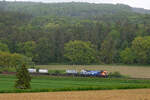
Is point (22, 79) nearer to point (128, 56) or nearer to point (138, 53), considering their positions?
point (128, 56)

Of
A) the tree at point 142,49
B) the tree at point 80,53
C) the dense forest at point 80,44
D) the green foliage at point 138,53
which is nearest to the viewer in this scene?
the tree at point 142,49

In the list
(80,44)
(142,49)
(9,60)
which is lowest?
(9,60)

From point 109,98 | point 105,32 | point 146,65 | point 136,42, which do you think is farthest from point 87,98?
point 105,32

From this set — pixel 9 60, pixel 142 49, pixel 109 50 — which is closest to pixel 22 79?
pixel 9 60

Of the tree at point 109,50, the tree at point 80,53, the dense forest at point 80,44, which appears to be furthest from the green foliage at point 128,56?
the tree at point 80,53

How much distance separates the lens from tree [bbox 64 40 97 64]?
122m

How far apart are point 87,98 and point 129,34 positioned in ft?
365

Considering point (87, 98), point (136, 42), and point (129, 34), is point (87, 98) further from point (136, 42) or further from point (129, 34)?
point (129, 34)

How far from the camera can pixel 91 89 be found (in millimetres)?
46469

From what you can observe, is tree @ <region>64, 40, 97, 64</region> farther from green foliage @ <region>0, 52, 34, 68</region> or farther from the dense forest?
green foliage @ <region>0, 52, 34, 68</region>

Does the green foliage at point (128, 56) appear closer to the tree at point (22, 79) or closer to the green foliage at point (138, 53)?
the green foliage at point (138, 53)

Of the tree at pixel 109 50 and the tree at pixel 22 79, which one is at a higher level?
the tree at pixel 109 50

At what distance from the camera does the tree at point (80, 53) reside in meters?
122

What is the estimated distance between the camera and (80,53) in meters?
124
